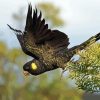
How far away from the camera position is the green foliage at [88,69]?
21.8 feet

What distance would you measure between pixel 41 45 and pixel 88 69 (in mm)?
1954

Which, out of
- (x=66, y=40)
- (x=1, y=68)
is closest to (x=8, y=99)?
(x=1, y=68)

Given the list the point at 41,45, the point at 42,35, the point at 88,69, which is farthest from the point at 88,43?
the point at 42,35

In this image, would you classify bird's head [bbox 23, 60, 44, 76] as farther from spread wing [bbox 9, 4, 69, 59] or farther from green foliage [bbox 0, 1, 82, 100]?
green foliage [bbox 0, 1, 82, 100]

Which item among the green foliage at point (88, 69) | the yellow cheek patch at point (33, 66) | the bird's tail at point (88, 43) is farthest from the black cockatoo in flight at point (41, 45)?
the green foliage at point (88, 69)

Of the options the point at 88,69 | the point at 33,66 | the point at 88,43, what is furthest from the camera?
the point at 33,66

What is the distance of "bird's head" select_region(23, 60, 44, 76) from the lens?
8430 millimetres

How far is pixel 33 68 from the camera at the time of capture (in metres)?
8.57

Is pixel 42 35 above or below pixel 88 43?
above

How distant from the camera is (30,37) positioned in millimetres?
8727

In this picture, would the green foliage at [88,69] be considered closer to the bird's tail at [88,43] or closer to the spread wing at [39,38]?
the bird's tail at [88,43]

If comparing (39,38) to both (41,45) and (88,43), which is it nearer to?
(41,45)

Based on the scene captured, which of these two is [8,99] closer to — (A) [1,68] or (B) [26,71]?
(A) [1,68]

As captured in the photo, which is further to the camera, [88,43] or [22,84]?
[22,84]
